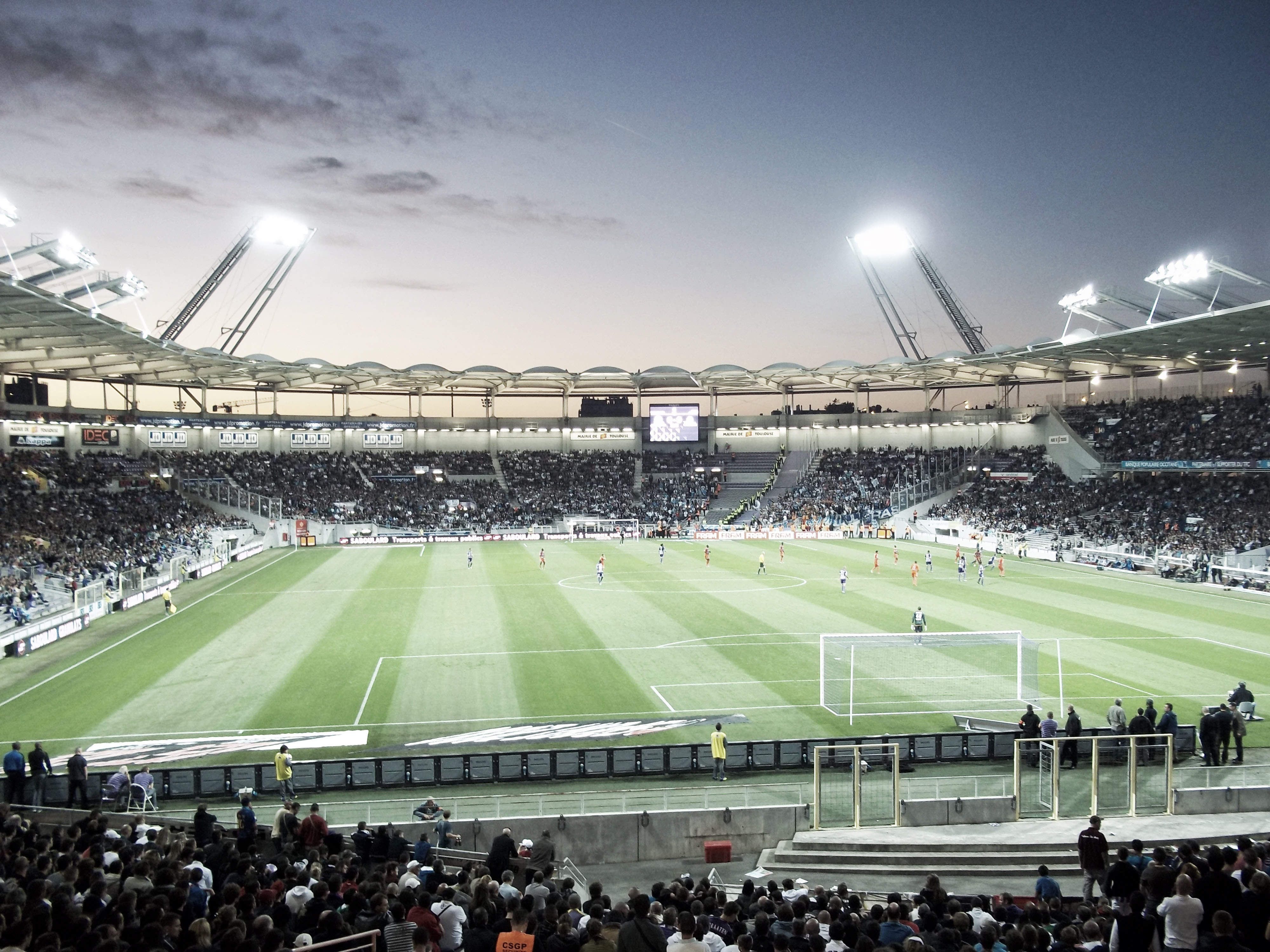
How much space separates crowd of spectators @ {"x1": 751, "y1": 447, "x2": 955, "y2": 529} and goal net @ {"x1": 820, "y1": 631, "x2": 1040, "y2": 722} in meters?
48.2

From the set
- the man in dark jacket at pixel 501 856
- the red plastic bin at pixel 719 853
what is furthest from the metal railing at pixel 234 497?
the man in dark jacket at pixel 501 856

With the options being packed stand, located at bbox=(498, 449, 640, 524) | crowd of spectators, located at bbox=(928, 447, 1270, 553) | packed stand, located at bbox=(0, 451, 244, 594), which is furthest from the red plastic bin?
packed stand, located at bbox=(498, 449, 640, 524)

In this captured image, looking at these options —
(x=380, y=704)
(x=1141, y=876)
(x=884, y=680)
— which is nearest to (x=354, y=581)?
(x=380, y=704)

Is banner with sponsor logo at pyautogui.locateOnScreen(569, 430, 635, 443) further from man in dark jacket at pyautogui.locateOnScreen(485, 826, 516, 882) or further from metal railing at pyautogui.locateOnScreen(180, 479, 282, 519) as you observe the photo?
man in dark jacket at pyautogui.locateOnScreen(485, 826, 516, 882)

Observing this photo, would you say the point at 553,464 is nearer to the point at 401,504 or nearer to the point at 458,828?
the point at 401,504

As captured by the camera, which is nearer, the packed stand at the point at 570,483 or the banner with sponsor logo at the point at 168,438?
the banner with sponsor logo at the point at 168,438

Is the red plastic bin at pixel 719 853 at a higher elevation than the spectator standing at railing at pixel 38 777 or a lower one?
lower

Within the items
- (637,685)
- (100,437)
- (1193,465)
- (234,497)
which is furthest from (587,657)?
(100,437)

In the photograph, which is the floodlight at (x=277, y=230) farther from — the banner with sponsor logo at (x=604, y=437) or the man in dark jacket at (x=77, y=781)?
the man in dark jacket at (x=77, y=781)

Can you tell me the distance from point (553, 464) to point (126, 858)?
3098 inches

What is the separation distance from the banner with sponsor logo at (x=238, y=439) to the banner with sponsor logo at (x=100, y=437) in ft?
33.5

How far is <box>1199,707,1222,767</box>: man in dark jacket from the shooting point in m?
17.6

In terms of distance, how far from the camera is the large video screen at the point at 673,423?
282 feet

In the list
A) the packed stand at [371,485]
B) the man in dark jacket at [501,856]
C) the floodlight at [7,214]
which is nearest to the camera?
the man in dark jacket at [501,856]
